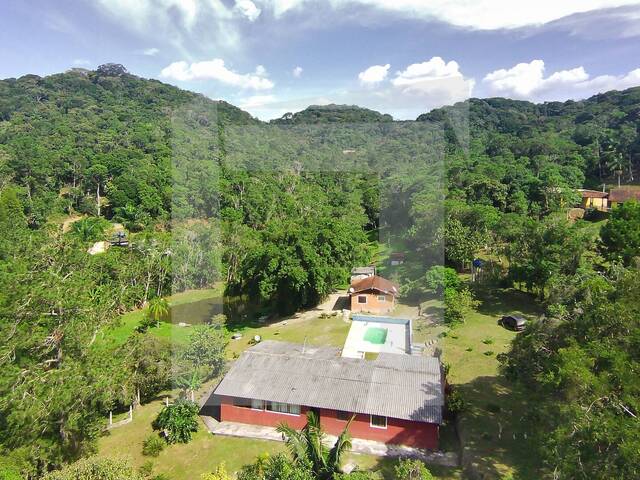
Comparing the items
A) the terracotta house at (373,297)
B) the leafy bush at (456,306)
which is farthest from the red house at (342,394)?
the terracotta house at (373,297)

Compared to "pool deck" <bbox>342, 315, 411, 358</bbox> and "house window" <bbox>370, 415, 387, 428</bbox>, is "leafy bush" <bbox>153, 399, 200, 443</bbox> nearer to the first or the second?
"house window" <bbox>370, 415, 387, 428</bbox>

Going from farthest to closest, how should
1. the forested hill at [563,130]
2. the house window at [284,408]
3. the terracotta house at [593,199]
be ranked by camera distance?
the forested hill at [563,130], the terracotta house at [593,199], the house window at [284,408]

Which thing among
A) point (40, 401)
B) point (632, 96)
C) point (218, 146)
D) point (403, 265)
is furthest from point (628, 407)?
point (632, 96)

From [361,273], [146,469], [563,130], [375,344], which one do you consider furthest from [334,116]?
[563,130]

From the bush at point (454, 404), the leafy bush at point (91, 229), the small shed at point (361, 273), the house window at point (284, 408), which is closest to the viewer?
the house window at point (284, 408)

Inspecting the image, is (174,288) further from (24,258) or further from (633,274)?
(633,274)

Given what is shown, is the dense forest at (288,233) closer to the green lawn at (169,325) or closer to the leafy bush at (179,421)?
the green lawn at (169,325)
